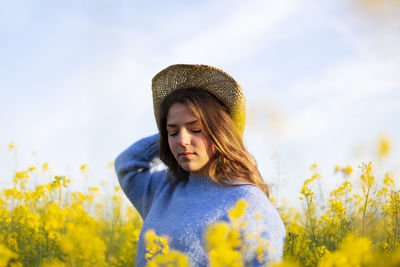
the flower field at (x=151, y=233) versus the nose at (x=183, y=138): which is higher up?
the nose at (x=183, y=138)

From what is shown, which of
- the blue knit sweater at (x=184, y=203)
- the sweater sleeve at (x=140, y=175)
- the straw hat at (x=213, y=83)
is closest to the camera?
the blue knit sweater at (x=184, y=203)

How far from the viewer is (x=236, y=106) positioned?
7.01 feet

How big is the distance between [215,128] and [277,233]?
0.61m

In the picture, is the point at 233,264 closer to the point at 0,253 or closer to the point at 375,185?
the point at 0,253

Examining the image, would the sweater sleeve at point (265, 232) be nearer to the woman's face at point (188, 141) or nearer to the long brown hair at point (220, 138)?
the long brown hair at point (220, 138)

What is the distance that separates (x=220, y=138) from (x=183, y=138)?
203 mm

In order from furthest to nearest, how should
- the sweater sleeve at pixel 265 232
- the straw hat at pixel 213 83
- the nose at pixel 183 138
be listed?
the straw hat at pixel 213 83
the nose at pixel 183 138
the sweater sleeve at pixel 265 232

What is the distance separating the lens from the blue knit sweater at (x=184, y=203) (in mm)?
1629

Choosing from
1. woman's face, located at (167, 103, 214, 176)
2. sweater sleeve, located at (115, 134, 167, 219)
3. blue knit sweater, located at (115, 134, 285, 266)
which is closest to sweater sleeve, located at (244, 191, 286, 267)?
blue knit sweater, located at (115, 134, 285, 266)

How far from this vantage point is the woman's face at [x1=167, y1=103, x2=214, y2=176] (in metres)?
1.87

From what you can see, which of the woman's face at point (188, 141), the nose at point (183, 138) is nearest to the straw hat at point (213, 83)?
the woman's face at point (188, 141)

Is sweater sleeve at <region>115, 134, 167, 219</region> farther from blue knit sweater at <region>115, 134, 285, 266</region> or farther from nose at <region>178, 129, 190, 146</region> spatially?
nose at <region>178, 129, 190, 146</region>

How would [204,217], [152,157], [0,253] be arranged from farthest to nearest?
[152,157] < [204,217] < [0,253]

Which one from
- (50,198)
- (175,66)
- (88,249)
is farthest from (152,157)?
(88,249)
